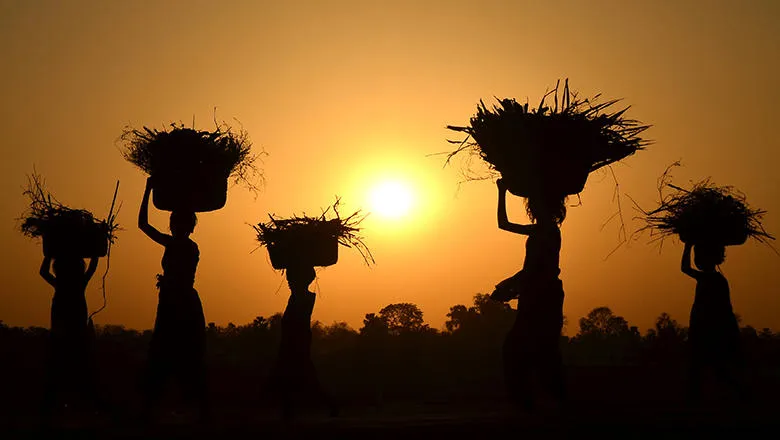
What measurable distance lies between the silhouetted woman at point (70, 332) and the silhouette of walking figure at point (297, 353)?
2757 millimetres

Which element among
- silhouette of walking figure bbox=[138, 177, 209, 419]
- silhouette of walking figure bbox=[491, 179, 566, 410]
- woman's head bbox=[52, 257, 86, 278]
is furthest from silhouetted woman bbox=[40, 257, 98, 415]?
silhouette of walking figure bbox=[491, 179, 566, 410]

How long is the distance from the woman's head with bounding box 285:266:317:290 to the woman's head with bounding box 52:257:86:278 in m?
3.09

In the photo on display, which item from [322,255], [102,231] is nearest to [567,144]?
[322,255]

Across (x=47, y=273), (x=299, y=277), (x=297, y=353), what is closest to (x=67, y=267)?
(x=47, y=273)

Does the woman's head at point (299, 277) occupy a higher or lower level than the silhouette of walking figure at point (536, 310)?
higher

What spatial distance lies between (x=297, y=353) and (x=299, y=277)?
119 cm

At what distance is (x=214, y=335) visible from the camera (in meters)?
52.6

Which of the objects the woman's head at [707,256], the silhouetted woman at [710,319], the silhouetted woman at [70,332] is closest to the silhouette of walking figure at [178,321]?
the silhouetted woman at [70,332]

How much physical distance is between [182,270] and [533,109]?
5041 millimetres

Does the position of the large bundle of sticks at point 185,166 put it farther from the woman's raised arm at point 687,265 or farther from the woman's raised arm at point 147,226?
the woman's raised arm at point 687,265

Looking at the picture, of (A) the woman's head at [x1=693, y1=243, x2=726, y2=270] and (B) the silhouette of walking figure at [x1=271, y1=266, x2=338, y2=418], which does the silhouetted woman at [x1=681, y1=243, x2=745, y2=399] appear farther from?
(B) the silhouette of walking figure at [x1=271, y1=266, x2=338, y2=418]

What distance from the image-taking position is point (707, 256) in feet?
56.4

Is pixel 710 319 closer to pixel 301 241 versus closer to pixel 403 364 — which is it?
pixel 301 241

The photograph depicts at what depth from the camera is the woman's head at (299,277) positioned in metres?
15.3
